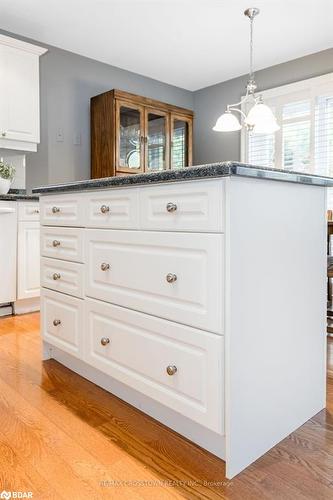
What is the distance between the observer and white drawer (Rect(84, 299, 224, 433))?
3.81ft

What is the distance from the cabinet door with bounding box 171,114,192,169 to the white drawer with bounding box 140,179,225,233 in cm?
339

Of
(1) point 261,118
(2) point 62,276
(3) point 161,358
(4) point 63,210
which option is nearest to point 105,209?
(4) point 63,210

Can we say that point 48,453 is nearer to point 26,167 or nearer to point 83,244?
point 83,244

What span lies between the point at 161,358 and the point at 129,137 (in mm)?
3237

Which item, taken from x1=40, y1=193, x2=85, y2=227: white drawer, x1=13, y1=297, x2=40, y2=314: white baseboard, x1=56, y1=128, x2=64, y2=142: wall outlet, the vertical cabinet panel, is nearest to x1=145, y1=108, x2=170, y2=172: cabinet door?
x1=56, y1=128, x2=64, y2=142: wall outlet

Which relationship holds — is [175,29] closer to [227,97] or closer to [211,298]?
[227,97]

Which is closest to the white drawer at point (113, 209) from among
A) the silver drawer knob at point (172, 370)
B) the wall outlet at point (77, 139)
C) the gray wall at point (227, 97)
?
the silver drawer knob at point (172, 370)

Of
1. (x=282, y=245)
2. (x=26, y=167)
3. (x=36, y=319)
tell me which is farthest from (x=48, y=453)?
(x=26, y=167)

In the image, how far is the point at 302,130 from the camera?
4.18 meters

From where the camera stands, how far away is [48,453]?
1279 mm

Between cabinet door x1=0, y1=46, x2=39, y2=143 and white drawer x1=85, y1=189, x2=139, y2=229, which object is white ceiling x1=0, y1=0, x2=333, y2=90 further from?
white drawer x1=85, y1=189, x2=139, y2=229

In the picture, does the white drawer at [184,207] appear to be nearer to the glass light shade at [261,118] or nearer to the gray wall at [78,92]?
the glass light shade at [261,118]

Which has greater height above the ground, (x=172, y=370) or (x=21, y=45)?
(x=21, y=45)

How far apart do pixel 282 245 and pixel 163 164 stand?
342 cm
